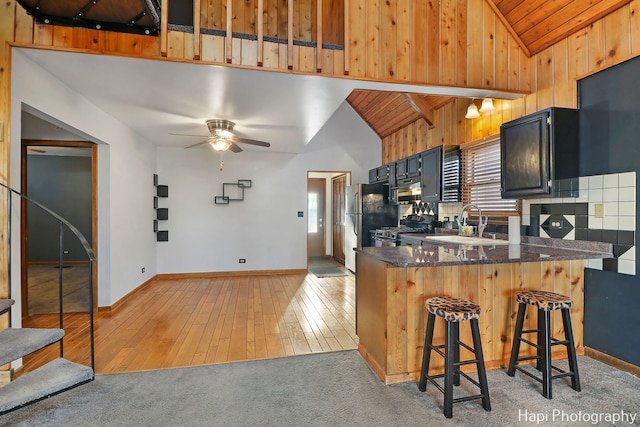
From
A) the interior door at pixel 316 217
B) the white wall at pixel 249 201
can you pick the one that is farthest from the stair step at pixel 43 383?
the interior door at pixel 316 217

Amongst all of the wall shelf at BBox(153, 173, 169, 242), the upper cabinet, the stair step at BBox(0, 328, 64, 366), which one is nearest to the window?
the upper cabinet

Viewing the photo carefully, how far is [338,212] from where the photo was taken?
317 inches

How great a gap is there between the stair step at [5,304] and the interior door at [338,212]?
5.82 m

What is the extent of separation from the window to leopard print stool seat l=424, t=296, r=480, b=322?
5.65ft

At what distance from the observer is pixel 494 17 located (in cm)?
310

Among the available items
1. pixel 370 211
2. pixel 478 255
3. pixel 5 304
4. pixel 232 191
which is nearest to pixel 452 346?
pixel 478 255

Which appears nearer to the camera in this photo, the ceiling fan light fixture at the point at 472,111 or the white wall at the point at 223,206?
the ceiling fan light fixture at the point at 472,111

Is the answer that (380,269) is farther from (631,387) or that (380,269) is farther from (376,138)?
(376,138)

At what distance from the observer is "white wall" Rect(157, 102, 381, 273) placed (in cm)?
599

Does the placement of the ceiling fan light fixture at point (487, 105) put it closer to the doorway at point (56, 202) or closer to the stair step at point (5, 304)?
the stair step at point (5, 304)

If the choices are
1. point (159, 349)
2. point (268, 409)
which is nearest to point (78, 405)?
point (159, 349)

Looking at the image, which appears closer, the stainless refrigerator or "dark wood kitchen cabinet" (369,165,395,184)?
"dark wood kitchen cabinet" (369,165,395,184)

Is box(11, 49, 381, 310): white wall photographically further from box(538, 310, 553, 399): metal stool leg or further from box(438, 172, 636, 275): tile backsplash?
box(538, 310, 553, 399): metal stool leg

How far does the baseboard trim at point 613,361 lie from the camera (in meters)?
2.41
